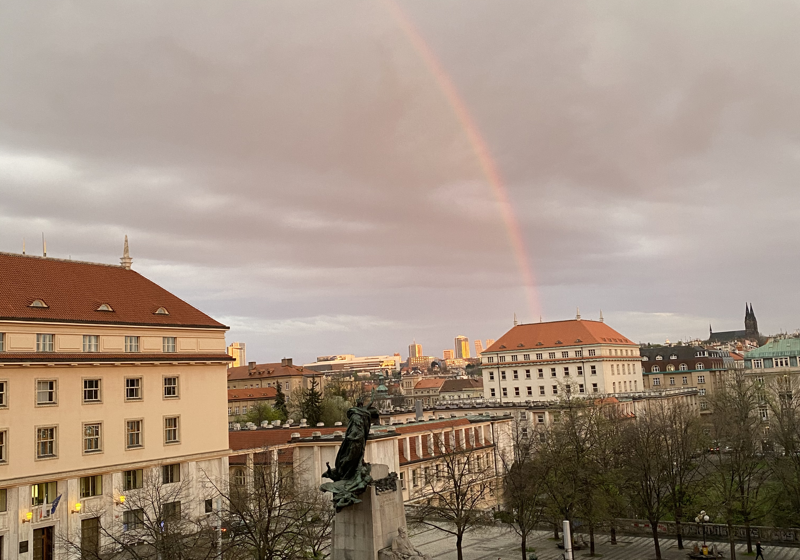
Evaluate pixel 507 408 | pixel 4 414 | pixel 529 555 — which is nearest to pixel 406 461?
pixel 529 555

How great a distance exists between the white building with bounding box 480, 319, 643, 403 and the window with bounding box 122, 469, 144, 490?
2839 inches

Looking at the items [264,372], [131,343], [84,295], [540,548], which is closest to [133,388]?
[131,343]

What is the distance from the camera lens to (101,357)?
41688 millimetres

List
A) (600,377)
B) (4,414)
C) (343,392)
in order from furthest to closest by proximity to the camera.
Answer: (343,392)
(600,377)
(4,414)

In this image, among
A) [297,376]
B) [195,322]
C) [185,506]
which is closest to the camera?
[185,506]

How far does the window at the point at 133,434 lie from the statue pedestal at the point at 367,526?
2524cm

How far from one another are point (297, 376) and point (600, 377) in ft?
259

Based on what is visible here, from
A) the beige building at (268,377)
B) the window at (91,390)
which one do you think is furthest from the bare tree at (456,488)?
the beige building at (268,377)

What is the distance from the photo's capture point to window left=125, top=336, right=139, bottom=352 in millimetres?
43844

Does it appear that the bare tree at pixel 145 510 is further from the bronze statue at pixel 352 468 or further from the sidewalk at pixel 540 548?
the sidewalk at pixel 540 548

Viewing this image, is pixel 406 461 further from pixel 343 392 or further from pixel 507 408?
pixel 343 392

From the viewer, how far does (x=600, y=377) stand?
10550cm

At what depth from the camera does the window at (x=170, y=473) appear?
1734 inches

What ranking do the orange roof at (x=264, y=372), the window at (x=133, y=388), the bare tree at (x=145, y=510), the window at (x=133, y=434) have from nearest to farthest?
1. the bare tree at (x=145, y=510)
2. the window at (x=133, y=434)
3. the window at (x=133, y=388)
4. the orange roof at (x=264, y=372)
